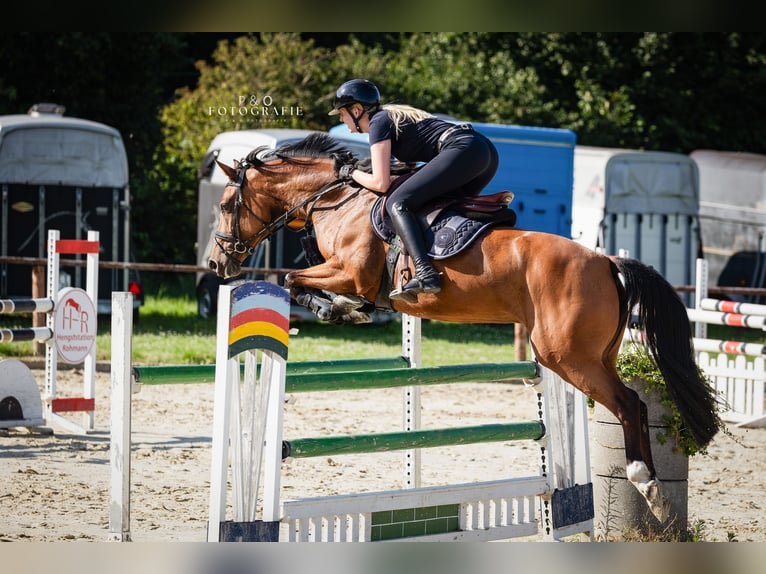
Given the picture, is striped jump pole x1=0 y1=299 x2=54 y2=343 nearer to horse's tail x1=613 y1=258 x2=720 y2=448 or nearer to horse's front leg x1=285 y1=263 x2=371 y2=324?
horse's front leg x1=285 y1=263 x2=371 y2=324

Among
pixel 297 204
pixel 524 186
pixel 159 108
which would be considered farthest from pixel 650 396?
pixel 159 108

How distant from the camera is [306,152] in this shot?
18.0 ft

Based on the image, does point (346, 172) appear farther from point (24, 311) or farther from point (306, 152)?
point (24, 311)

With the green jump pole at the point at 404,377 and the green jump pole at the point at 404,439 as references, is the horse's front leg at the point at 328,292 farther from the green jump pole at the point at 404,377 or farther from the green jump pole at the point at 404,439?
the green jump pole at the point at 404,439

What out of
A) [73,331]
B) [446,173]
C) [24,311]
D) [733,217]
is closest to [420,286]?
[446,173]

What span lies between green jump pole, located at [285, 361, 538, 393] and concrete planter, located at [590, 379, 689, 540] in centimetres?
49

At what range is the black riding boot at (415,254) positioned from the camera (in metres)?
4.66

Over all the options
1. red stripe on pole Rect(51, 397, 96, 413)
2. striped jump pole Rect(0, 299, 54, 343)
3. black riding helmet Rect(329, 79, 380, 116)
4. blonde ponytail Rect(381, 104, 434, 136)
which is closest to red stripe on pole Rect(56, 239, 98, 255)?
striped jump pole Rect(0, 299, 54, 343)

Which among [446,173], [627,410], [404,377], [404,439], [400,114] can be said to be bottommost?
[404,439]

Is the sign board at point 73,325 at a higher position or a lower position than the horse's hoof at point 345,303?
lower

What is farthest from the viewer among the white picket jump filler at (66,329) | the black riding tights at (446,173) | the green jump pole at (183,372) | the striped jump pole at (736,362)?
the striped jump pole at (736,362)

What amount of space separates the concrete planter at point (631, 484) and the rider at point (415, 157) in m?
1.13

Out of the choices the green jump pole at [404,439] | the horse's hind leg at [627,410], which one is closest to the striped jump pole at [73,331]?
the green jump pole at [404,439]

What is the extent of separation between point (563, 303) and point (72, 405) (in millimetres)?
4238
